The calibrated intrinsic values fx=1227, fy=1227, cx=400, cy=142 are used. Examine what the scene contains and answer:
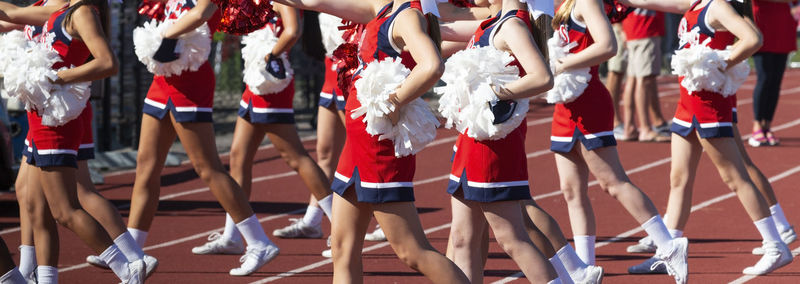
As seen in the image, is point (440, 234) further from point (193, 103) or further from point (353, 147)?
point (353, 147)

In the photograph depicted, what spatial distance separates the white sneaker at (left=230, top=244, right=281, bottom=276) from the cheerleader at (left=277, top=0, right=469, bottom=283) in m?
2.02

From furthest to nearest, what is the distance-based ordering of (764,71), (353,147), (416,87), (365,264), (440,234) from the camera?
1. (764,71)
2. (440,234)
3. (365,264)
4. (353,147)
5. (416,87)

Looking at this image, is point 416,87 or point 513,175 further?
point 513,175

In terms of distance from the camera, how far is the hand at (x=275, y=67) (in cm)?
734

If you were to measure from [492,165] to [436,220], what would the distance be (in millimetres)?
3869

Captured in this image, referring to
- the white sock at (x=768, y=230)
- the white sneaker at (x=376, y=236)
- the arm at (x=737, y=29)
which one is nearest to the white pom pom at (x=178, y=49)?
the white sneaker at (x=376, y=236)

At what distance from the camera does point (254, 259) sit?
676 cm

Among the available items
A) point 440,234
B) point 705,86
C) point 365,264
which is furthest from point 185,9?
point 705,86

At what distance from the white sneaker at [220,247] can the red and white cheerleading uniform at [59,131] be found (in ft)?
5.49

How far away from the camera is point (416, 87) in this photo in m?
4.39

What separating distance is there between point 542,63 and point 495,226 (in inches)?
26.9

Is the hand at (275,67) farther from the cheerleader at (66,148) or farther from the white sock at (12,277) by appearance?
the white sock at (12,277)

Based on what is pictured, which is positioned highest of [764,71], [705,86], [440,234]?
[705,86]

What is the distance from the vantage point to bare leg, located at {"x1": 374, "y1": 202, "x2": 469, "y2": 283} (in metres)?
4.63
